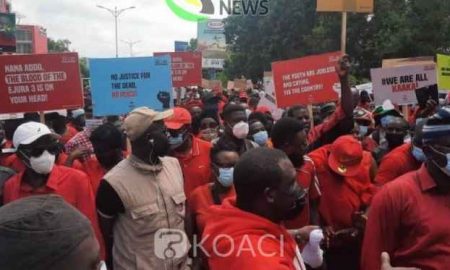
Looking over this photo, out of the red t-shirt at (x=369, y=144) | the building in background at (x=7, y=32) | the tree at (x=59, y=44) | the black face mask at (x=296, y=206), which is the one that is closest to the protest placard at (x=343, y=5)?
the red t-shirt at (x=369, y=144)

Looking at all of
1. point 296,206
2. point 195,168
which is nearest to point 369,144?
point 195,168

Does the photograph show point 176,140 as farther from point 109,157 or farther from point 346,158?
point 346,158

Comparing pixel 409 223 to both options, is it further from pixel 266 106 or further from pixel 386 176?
pixel 266 106

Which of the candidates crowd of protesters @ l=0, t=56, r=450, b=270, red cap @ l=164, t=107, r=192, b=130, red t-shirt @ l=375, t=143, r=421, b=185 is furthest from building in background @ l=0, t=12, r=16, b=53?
red t-shirt @ l=375, t=143, r=421, b=185

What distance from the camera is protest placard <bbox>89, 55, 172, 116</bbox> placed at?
6.11 meters

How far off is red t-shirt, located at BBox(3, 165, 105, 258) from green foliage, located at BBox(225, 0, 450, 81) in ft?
74.6

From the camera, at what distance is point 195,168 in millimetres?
5082

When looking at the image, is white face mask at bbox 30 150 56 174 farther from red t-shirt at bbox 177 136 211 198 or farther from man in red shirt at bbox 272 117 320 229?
man in red shirt at bbox 272 117 320 229

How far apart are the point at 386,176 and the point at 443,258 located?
4.69 ft

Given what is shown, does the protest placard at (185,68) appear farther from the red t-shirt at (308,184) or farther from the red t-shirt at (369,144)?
the red t-shirt at (308,184)

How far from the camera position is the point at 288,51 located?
1380 inches

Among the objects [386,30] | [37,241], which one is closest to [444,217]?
[37,241]

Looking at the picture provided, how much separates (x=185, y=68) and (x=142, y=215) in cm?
778

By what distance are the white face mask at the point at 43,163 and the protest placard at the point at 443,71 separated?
6319 millimetres
